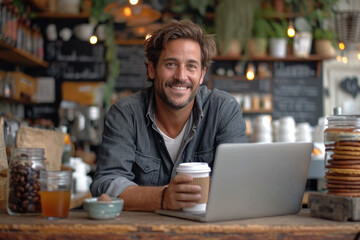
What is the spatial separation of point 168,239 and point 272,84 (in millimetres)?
4981

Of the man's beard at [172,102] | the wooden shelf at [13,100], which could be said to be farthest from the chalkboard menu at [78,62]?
the man's beard at [172,102]

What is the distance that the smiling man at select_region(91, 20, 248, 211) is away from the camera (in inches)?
79.7

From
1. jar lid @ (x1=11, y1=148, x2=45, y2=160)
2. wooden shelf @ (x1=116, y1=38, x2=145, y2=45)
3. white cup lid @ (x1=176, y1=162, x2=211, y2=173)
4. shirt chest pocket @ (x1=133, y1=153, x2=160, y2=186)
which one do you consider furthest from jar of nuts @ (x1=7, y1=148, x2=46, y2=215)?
wooden shelf @ (x1=116, y1=38, x2=145, y2=45)

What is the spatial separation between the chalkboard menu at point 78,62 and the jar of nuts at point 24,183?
4443 millimetres

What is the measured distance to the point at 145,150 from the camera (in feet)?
6.80

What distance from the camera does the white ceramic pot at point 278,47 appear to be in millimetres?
5805

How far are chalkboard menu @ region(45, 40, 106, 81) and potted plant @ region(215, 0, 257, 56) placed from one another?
1357 mm

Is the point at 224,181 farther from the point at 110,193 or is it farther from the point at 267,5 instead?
the point at 267,5

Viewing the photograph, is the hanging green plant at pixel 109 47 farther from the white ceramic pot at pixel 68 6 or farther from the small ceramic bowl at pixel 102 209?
the small ceramic bowl at pixel 102 209

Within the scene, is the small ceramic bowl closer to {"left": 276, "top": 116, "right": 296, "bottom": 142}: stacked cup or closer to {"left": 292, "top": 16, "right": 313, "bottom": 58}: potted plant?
{"left": 276, "top": 116, "right": 296, "bottom": 142}: stacked cup

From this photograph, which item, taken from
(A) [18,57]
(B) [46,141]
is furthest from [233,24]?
(B) [46,141]

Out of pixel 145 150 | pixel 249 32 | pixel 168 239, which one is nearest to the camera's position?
pixel 168 239

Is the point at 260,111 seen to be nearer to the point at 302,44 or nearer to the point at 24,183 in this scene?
the point at 302,44

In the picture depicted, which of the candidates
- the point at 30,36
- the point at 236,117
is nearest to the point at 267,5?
the point at 30,36
